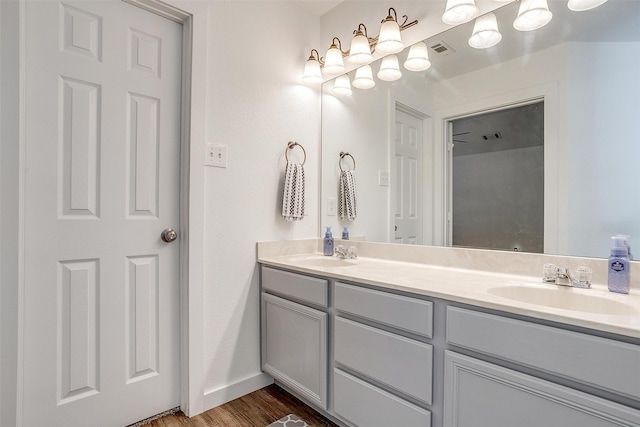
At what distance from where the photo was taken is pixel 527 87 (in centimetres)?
140

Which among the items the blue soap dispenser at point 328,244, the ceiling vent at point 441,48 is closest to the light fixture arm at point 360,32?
the ceiling vent at point 441,48

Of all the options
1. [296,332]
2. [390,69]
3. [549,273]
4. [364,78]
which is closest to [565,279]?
[549,273]

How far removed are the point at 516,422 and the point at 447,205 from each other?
970 mm

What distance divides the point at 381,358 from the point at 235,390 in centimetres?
96

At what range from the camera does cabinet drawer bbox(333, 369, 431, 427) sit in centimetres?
118

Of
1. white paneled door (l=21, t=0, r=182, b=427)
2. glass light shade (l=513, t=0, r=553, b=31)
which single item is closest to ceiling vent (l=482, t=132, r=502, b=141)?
glass light shade (l=513, t=0, r=553, b=31)

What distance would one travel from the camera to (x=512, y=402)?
938mm

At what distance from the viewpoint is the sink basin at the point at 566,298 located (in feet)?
3.35

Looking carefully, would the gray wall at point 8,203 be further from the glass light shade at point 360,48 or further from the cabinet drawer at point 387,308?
the glass light shade at point 360,48

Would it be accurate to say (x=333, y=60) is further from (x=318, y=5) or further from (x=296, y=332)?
(x=296, y=332)

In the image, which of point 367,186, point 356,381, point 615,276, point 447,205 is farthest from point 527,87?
point 356,381

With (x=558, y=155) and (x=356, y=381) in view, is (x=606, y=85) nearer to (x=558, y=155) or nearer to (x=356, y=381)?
(x=558, y=155)

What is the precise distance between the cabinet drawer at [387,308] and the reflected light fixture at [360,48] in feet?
4.30

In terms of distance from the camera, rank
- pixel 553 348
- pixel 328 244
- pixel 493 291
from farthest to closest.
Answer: pixel 328 244, pixel 493 291, pixel 553 348
